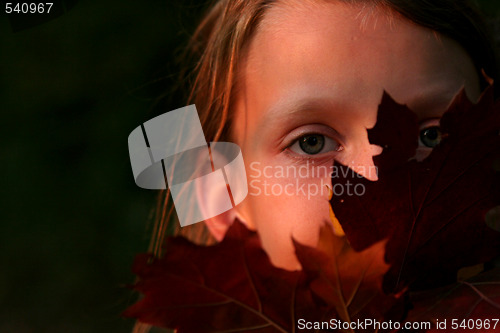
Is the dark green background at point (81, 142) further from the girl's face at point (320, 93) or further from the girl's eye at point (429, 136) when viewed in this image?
the girl's eye at point (429, 136)

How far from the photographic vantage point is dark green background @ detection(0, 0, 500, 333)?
147 cm

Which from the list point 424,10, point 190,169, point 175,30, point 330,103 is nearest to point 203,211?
point 190,169

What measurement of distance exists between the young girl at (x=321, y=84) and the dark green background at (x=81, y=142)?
577 millimetres

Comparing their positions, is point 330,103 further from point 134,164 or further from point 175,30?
point 175,30

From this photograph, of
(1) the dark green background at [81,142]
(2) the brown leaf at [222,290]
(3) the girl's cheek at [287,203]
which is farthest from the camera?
(1) the dark green background at [81,142]

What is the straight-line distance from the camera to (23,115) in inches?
61.5

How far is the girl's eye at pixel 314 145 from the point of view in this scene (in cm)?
78

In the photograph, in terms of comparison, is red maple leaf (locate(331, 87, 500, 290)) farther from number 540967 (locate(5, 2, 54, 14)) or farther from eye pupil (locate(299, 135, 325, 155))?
number 540967 (locate(5, 2, 54, 14))

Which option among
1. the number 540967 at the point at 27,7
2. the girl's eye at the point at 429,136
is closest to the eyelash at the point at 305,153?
the girl's eye at the point at 429,136

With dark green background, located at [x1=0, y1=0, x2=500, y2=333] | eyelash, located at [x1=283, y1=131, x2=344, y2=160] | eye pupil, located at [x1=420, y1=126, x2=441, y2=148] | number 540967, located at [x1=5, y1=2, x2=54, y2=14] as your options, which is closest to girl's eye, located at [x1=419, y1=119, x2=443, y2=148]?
eye pupil, located at [x1=420, y1=126, x2=441, y2=148]

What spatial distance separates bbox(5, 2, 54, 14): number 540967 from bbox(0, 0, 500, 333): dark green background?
13 centimetres

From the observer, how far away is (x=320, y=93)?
726 mm

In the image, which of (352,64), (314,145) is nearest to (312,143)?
(314,145)

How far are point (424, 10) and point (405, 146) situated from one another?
52cm
